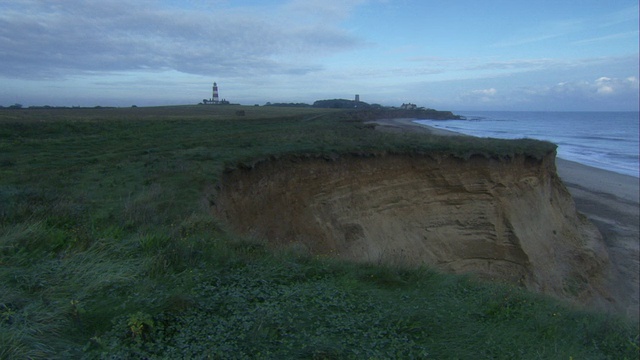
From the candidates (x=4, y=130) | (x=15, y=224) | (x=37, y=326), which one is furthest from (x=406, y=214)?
(x=4, y=130)

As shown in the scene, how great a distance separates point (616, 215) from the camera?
2305cm

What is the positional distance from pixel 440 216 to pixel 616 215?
42.2 ft

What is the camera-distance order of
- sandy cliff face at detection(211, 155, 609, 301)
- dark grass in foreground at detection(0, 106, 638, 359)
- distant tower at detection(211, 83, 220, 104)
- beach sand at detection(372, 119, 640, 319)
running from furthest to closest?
1. distant tower at detection(211, 83, 220, 104)
2. beach sand at detection(372, 119, 640, 319)
3. sandy cliff face at detection(211, 155, 609, 301)
4. dark grass in foreground at detection(0, 106, 638, 359)

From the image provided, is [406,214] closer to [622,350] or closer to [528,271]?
[528,271]

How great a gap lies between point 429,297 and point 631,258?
653 inches

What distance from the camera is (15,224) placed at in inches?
219

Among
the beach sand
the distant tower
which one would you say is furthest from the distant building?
the beach sand

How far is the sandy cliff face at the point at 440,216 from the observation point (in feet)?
44.0

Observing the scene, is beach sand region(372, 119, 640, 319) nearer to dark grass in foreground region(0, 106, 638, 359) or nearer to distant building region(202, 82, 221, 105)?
dark grass in foreground region(0, 106, 638, 359)

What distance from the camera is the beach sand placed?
1565cm

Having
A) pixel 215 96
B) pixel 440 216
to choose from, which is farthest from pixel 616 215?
pixel 215 96

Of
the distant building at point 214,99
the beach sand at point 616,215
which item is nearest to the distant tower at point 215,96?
the distant building at point 214,99

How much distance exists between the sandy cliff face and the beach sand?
2.45 feet

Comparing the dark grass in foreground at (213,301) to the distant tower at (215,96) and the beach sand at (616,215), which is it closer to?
the beach sand at (616,215)
